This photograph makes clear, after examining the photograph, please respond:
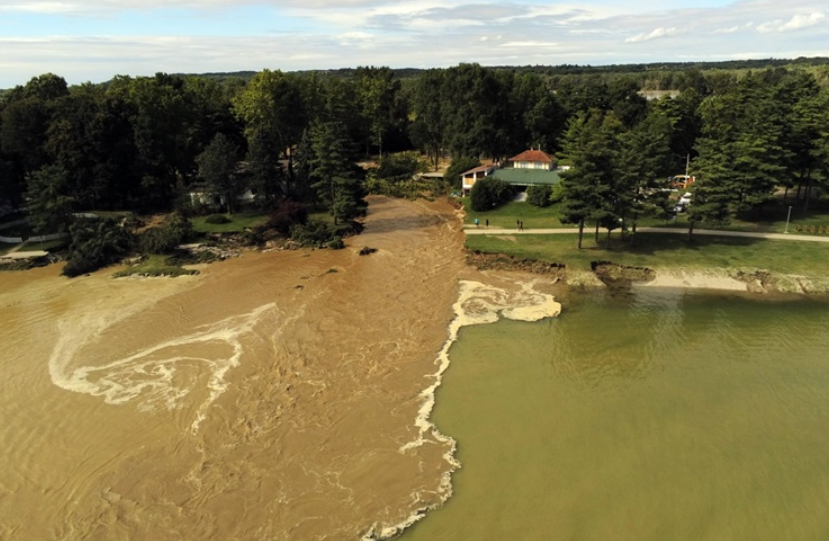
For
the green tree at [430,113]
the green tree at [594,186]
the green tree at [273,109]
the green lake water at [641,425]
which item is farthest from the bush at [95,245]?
the green tree at [430,113]

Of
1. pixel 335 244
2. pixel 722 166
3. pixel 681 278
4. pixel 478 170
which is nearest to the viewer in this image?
pixel 681 278

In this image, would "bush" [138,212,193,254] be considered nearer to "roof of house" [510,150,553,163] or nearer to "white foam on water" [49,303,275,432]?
"white foam on water" [49,303,275,432]

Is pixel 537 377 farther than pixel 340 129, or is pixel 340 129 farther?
pixel 340 129

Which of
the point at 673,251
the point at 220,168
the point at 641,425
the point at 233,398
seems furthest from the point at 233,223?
the point at 641,425

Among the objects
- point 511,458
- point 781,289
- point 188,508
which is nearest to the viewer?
point 188,508

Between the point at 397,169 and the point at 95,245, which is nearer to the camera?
the point at 95,245

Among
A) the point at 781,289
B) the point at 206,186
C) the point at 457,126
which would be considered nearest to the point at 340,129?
the point at 206,186

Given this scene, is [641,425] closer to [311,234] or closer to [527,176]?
[311,234]

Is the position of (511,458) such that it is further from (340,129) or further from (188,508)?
(340,129)

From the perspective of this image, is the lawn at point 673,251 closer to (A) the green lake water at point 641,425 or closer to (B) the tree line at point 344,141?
(B) the tree line at point 344,141
